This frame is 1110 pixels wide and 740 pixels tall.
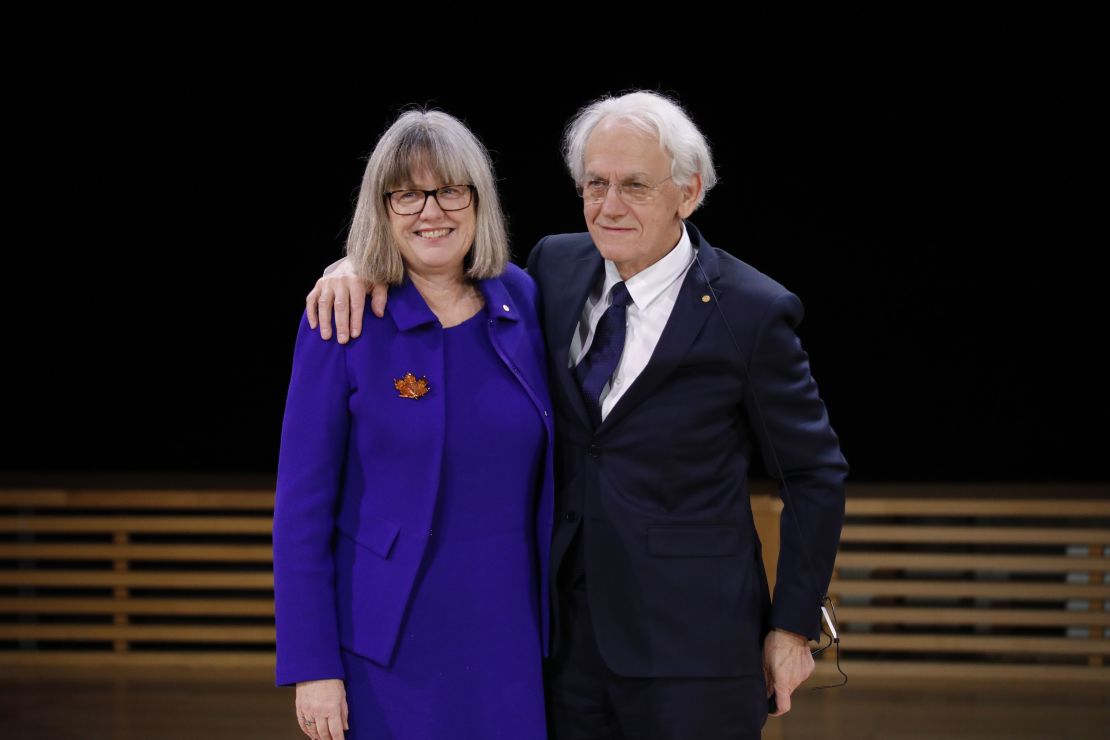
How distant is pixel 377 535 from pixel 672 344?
588 mm

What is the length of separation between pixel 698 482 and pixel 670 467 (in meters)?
0.06

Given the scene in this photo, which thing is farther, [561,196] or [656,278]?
[561,196]

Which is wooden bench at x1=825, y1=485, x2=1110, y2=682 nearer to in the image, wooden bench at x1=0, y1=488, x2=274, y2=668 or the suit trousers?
wooden bench at x1=0, y1=488, x2=274, y2=668

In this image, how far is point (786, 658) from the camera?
209 cm

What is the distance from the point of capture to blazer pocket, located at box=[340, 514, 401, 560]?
193 cm

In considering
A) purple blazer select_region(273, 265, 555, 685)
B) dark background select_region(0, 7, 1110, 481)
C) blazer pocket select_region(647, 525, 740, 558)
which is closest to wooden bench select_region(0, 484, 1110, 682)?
dark background select_region(0, 7, 1110, 481)

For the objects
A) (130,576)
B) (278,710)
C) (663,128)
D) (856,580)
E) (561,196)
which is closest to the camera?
(663,128)

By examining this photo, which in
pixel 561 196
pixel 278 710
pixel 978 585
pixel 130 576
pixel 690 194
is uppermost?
pixel 561 196

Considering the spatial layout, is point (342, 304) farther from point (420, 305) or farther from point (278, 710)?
point (278, 710)

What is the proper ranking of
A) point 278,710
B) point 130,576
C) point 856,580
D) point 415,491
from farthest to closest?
point 130,576 < point 856,580 < point 278,710 < point 415,491

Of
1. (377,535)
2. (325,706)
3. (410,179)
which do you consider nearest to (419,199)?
(410,179)

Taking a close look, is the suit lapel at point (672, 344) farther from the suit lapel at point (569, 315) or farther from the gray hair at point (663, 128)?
the gray hair at point (663, 128)

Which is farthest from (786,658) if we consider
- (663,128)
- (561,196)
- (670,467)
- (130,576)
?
(561,196)

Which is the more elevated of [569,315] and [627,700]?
[569,315]
